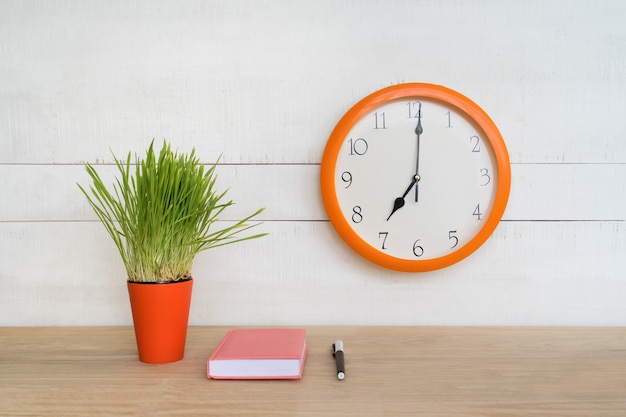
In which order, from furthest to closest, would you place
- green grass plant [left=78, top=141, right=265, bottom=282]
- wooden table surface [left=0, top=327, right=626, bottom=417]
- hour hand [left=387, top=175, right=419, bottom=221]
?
hour hand [left=387, top=175, right=419, bottom=221]
green grass plant [left=78, top=141, right=265, bottom=282]
wooden table surface [left=0, top=327, right=626, bottom=417]

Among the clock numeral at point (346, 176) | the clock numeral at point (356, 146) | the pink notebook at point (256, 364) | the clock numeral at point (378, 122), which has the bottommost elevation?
the pink notebook at point (256, 364)

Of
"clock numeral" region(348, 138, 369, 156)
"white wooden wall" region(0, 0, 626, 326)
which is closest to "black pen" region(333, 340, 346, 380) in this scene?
"white wooden wall" region(0, 0, 626, 326)

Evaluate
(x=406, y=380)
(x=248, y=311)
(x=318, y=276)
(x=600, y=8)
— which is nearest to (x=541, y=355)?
(x=406, y=380)

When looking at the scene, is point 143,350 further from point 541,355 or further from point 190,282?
point 541,355

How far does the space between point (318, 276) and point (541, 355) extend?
1.43 feet

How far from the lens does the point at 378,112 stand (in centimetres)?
103

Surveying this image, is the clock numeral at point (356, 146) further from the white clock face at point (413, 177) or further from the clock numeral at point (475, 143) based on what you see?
the clock numeral at point (475, 143)

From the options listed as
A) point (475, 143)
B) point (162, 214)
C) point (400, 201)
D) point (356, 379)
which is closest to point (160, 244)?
point (162, 214)

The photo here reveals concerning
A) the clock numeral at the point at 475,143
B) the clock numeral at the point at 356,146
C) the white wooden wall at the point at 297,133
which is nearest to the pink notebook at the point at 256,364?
the white wooden wall at the point at 297,133

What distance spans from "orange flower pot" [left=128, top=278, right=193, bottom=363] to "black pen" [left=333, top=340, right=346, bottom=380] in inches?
9.8

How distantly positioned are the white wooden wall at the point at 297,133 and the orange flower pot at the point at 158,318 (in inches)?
10.0

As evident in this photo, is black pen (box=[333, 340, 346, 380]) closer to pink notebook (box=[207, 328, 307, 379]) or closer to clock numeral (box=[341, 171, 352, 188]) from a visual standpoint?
pink notebook (box=[207, 328, 307, 379])

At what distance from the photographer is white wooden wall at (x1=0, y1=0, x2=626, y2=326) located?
3.45 feet

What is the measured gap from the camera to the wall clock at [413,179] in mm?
1022
